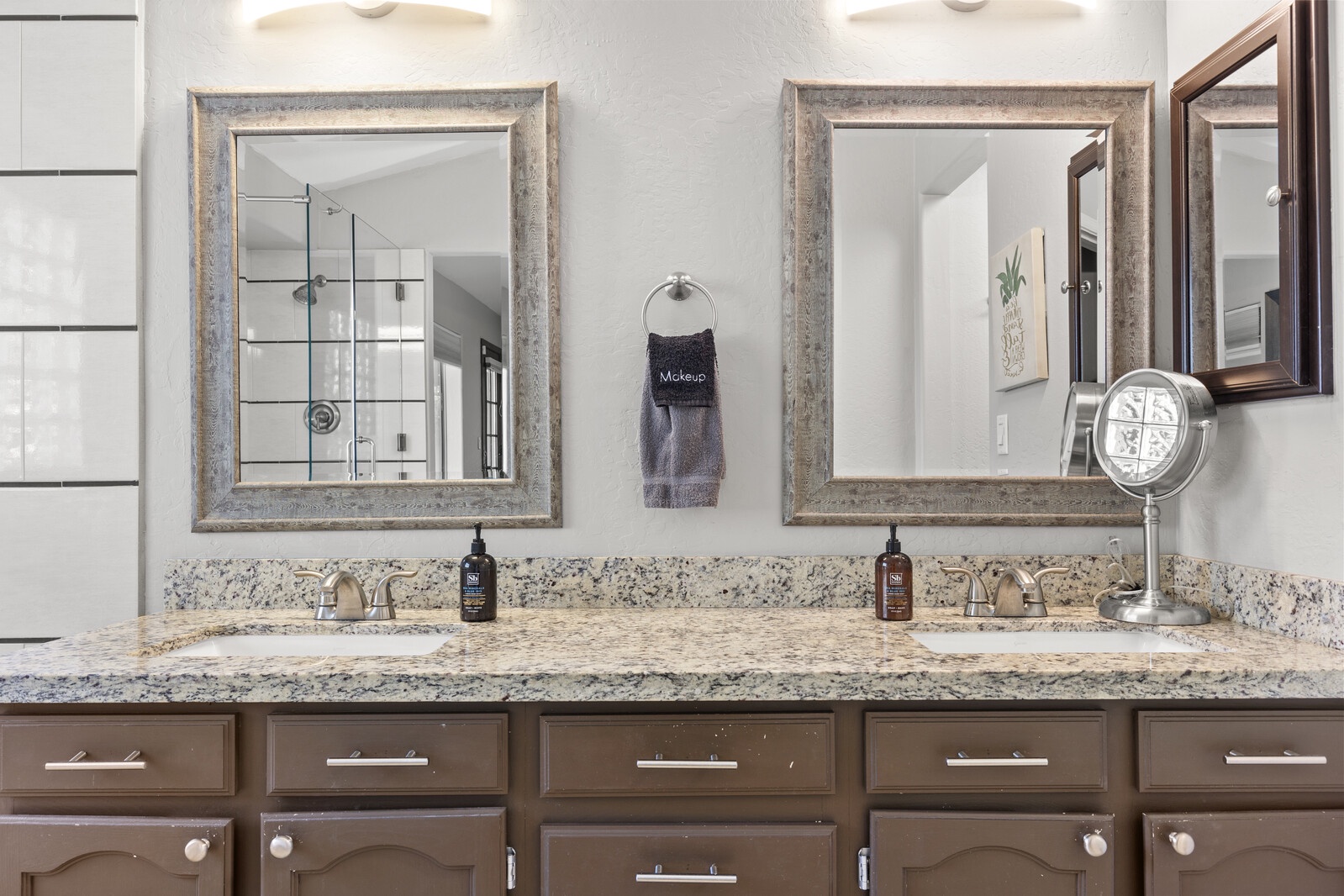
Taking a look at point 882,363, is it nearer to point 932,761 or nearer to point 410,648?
point 932,761

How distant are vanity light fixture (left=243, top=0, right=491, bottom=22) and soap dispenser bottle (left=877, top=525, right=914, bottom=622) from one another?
1.35m

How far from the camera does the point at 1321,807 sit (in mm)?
1163

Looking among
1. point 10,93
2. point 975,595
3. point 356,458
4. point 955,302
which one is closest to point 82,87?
point 10,93

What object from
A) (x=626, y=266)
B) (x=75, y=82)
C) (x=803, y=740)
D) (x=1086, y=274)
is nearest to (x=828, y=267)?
(x=626, y=266)

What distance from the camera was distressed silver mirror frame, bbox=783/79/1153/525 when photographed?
1704 millimetres

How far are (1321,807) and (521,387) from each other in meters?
Answer: 1.49

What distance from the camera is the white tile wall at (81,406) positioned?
170 centimetres

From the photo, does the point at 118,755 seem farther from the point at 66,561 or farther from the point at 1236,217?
the point at 1236,217

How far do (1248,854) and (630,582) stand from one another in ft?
3.57

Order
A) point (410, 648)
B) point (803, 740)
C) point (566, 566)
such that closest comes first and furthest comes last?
point (803, 740) → point (410, 648) → point (566, 566)

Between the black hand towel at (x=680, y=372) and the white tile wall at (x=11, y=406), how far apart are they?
130 centimetres

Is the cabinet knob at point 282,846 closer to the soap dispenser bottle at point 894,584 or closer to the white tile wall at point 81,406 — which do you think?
the white tile wall at point 81,406

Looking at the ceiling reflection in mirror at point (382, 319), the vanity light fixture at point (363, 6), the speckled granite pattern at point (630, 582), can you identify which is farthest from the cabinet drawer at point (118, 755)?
the vanity light fixture at point (363, 6)

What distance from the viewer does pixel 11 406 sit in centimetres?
170
